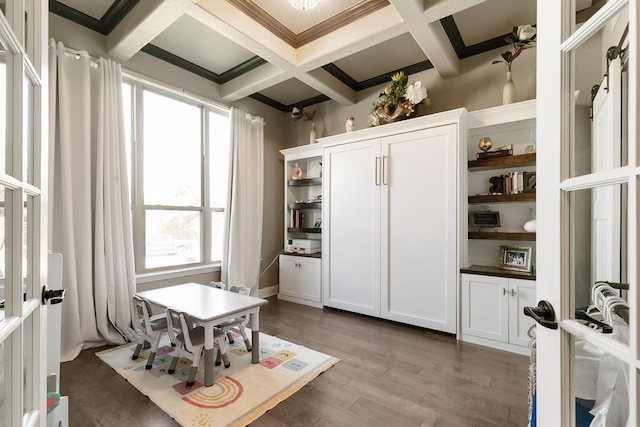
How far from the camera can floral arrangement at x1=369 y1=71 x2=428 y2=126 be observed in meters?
3.18

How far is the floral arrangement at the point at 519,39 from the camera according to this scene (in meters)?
2.53

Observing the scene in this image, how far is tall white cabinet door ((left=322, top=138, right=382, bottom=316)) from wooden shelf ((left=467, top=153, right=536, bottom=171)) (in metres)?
0.98

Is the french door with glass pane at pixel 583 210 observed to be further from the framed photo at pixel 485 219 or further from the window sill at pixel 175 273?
the window sill at pixel 175 273

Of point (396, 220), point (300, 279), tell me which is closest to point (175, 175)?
point (300, 279)

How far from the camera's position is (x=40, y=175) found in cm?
86

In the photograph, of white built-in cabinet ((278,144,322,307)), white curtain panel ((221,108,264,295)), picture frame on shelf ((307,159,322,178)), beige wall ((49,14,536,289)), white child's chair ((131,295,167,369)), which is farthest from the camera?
picture frame on shelf ((307,159,322,178))

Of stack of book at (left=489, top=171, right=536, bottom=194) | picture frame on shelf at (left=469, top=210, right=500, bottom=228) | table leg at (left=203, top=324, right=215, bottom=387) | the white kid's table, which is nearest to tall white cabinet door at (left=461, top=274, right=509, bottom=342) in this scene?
picture frame on shelf at (left=469, top=210, right=500, bottom=228)

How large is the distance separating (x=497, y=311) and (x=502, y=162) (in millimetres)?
1400

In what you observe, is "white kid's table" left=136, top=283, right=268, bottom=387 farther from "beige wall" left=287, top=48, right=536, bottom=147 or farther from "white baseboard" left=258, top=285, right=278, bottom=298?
"beige wall" left=287, top=48, right=536, bottom=147

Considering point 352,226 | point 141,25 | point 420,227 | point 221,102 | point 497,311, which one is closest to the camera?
point 141,25

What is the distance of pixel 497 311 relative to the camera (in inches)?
105

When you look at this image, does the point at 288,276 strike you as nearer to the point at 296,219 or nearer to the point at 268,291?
the point at 268,291

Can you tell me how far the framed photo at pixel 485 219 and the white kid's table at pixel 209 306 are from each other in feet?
7.34

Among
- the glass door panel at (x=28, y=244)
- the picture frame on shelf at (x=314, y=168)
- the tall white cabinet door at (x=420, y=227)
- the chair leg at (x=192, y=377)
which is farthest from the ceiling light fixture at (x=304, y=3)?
the chair leg at (x=192, y=377)
